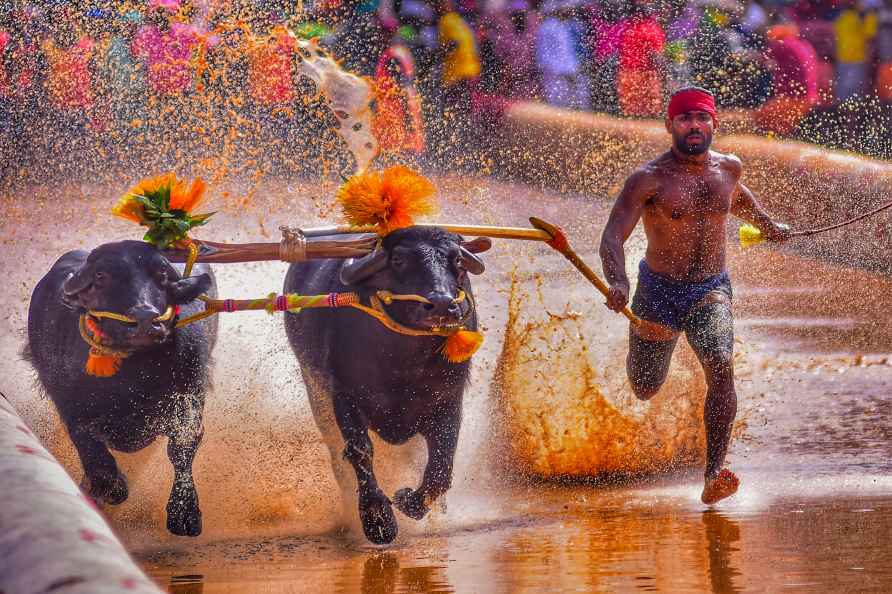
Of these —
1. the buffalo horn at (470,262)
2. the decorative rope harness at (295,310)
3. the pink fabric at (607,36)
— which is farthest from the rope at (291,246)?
the pink fabric at (607,36)

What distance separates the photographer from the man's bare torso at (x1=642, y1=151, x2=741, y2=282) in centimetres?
499

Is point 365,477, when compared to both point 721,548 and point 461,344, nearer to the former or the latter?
point 461,344

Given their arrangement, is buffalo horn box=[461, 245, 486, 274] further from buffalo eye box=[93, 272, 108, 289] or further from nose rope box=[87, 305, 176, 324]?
buffalo eye box=[93, 272, 108, 289]

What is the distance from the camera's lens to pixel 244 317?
6.19 m

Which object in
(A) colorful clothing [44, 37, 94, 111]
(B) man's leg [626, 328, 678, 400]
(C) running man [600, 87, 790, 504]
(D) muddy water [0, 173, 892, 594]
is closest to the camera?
(D) muddy water [0, 173, 892, 594]

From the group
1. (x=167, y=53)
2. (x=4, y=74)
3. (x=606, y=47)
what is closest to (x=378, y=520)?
(x=167, y=53)

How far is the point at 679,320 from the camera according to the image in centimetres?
504

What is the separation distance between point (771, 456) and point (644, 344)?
1054mm

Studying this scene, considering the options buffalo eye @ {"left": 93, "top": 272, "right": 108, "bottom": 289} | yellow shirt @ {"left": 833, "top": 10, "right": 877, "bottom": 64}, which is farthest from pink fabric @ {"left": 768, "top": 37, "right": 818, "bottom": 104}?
buffalo eye @ {"left": 93, "top": 272, "right": 108, "bottom": 289}

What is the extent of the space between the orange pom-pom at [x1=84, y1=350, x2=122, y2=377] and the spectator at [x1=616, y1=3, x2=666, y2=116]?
8101 millimetres

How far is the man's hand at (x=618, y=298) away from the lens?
15.9ft

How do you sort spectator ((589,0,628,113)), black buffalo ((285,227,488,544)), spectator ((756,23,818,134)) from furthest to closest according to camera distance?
spectator ((589,0,628,113)) → spectator ((756,23,818,134)) → black buffalo ((285,227,488,544))

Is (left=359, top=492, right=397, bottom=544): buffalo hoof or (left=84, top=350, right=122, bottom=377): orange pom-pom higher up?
Result: (left=84, top=350, right=122, bottom=377): orange pom-pom

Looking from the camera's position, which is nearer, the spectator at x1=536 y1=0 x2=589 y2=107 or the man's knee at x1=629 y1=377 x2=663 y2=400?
the man's knee at x1=629 y1=377 x2=663 y2=400
